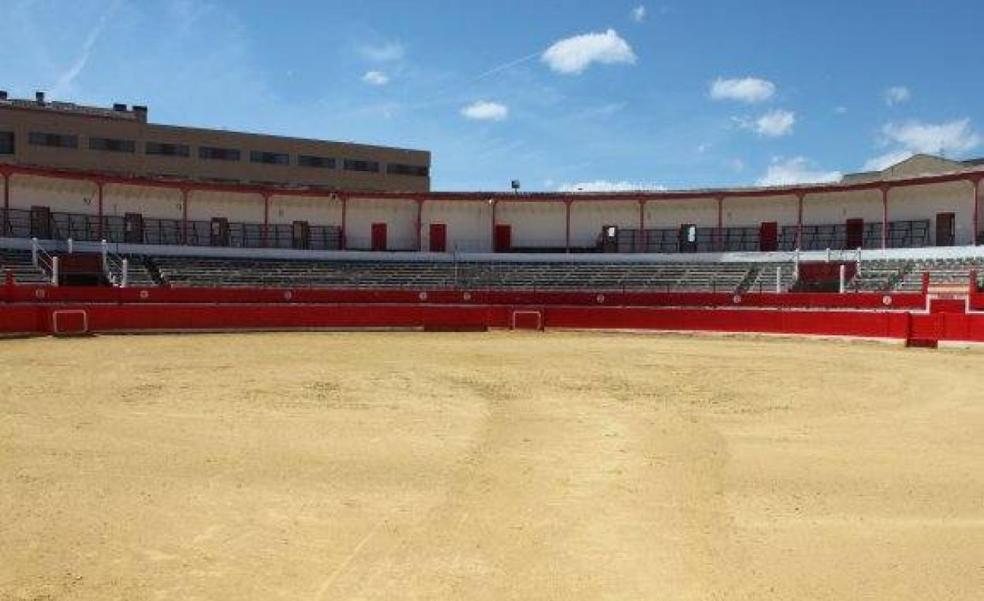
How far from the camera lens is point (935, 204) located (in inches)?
1414

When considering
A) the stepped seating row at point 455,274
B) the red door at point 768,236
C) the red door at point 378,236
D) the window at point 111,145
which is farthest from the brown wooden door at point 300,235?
the window at point 111,145

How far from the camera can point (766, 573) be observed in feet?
18.1

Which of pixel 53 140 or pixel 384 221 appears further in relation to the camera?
pixel 53 140

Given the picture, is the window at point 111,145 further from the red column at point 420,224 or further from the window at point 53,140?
the red column at point 420,224

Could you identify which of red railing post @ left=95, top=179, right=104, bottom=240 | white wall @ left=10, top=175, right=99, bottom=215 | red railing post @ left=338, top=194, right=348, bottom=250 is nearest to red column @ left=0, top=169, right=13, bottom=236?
white wall @ left=10, top=175, right=99, bottom=215

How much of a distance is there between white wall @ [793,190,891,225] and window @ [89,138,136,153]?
4810 centimetres

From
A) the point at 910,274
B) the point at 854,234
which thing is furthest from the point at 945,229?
the point at 910,274

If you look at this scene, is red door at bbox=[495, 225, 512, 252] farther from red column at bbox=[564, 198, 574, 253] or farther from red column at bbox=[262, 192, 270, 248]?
red column at bbox=[262, 192, 270, 248]

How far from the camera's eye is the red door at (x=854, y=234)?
3797cm

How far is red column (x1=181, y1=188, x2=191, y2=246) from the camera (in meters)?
38.6

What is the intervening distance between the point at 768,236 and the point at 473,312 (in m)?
18.4

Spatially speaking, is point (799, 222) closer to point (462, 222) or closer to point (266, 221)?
point (462, 222)

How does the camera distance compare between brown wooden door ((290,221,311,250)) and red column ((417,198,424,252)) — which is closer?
brown wooden door ((290,221,311,250))

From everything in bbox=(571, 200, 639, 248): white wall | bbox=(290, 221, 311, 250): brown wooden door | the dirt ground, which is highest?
bbox=(571, 200, 639, 248): white wall
